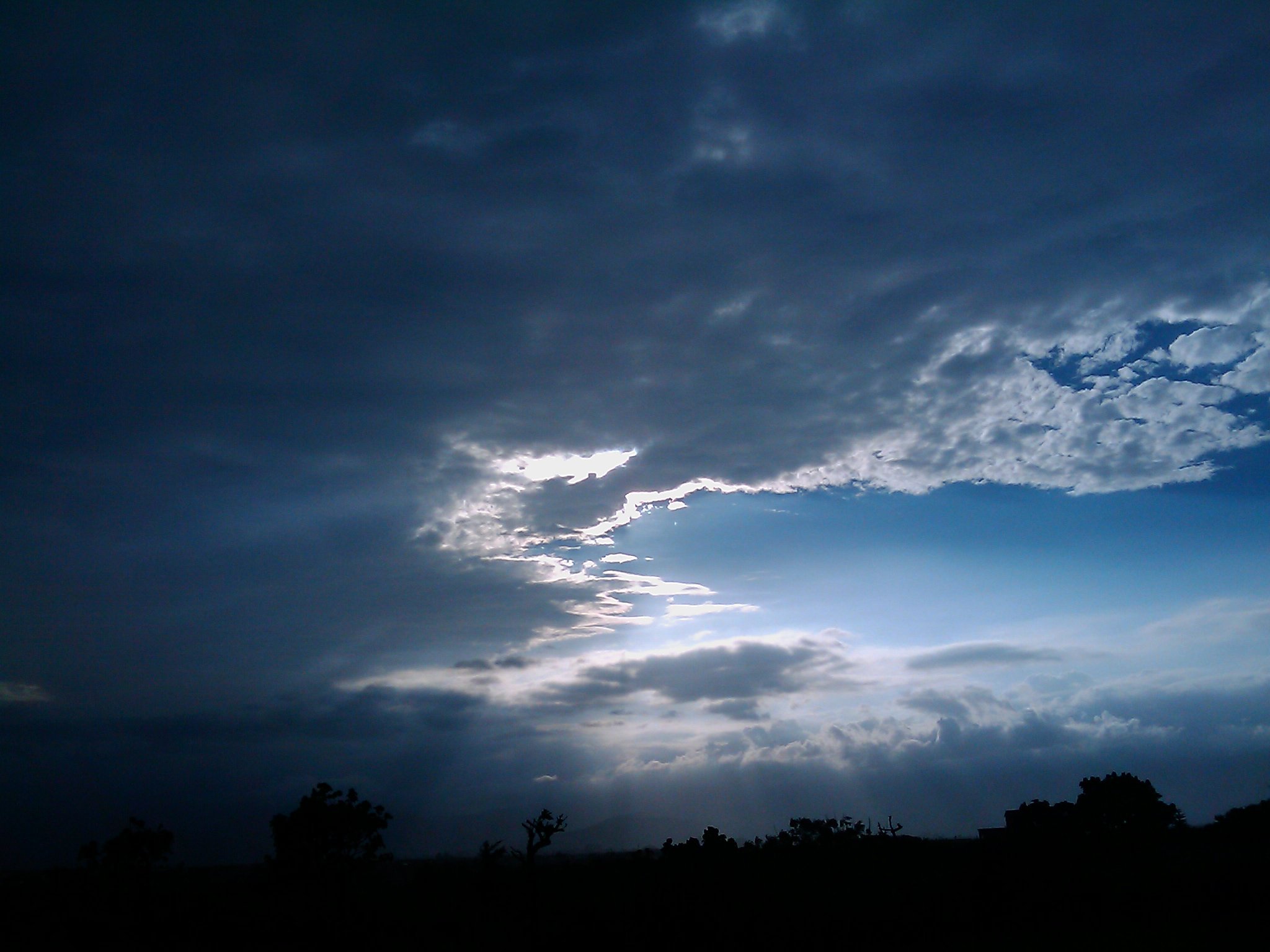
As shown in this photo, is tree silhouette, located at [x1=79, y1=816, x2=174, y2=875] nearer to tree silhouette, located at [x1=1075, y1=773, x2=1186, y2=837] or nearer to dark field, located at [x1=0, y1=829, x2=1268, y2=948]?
dark field, located at [x1=0, y1=829, x2=1268, y2=948]

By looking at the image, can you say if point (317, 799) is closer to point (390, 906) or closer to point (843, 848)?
point (390, 906)

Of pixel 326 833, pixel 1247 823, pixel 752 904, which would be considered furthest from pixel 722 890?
pixel 1247 823

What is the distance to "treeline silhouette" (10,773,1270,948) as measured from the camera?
49656mm

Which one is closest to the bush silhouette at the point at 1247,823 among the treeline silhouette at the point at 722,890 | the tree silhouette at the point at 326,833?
the treeline silhouette at the point at 722,890

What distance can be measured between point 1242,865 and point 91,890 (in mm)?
96789

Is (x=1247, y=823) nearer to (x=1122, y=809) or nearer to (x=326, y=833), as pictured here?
(x=1122, y=809)

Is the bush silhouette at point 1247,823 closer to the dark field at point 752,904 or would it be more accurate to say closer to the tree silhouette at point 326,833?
the dark field at point 752,904

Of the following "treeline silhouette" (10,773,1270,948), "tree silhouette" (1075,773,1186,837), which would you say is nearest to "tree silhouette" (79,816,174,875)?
"treeline silhouette" (10,773,1270,948)

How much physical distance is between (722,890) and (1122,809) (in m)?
64.5

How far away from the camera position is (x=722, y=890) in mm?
53969

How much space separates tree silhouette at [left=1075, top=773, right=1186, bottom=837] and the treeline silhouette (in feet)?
0.66

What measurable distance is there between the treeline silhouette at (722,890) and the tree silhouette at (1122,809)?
0.20 metres

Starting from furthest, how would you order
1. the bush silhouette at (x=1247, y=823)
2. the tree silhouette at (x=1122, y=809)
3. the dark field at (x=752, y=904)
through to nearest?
the tree silhouette at (x=1122, y=809) < the bush silhouette at (x=1247, y=823) < the dark field at (x=752, y=904)

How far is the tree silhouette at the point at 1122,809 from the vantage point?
9031cm
